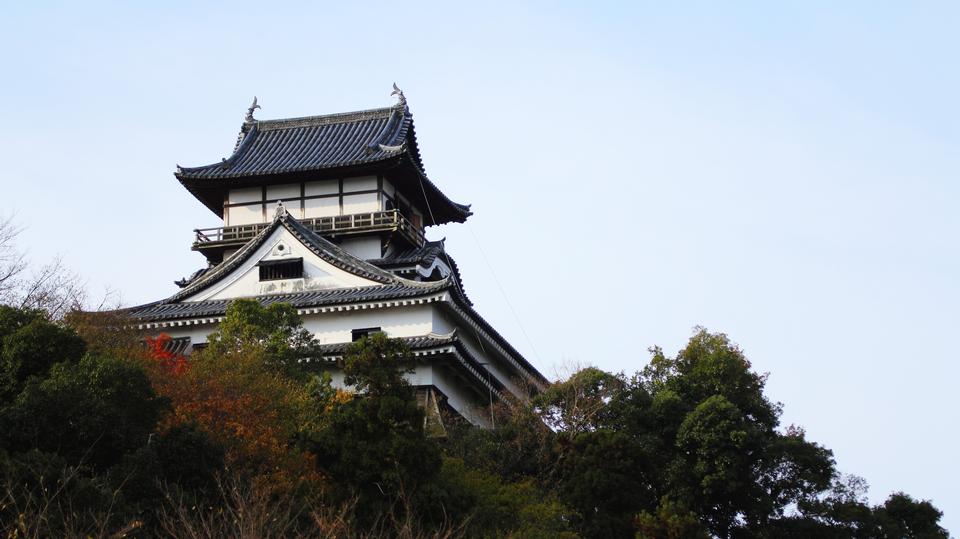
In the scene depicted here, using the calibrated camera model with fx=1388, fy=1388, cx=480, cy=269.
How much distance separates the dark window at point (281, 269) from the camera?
126ft

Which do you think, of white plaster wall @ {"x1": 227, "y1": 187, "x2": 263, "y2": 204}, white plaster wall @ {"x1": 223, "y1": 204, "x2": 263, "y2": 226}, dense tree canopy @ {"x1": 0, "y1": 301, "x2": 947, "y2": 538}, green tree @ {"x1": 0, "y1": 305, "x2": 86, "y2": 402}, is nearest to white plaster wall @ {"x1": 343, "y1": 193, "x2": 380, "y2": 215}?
white plaster wall @ {"x1": 223, "y1": 204, "x2": 263, "y2": 226}

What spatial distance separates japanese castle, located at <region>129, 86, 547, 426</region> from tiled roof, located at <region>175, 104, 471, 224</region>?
0.17ft

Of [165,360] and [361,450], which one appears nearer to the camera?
[361,450]

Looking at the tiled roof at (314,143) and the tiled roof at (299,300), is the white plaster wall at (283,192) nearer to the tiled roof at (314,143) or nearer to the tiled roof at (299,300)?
the tiled roof at (314,143)

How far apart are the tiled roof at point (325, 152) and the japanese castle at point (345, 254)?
0.17ft

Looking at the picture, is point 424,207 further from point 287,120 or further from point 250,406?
point 250,406

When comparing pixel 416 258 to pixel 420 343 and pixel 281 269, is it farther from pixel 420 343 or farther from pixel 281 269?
pixel 420 343

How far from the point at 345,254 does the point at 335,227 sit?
113 inches

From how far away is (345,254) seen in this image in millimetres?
38625

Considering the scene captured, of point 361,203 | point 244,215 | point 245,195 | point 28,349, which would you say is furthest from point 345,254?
point 28,349

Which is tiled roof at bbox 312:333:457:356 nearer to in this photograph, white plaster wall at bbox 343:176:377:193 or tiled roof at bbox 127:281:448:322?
tiled roof at bbox 127:281:448:322

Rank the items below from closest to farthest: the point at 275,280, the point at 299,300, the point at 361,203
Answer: the point at 299,300 < the point at 275,280 < the point at 361,203

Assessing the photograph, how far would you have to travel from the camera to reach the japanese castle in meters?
35.6

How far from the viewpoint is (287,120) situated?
46406mm
